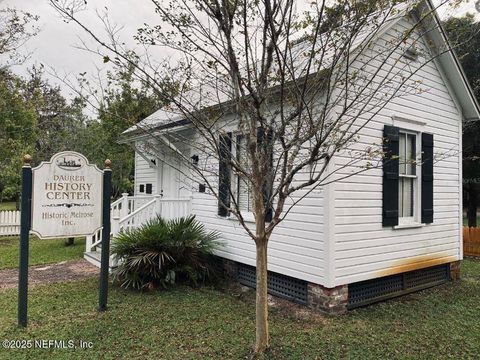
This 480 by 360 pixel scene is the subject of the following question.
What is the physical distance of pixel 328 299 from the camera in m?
5.27

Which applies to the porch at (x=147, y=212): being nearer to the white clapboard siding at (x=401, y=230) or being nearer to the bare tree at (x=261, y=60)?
the white clapboard siding at (x=401, y=230)

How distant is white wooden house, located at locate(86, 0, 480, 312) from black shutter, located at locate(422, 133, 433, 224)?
0.06 ft

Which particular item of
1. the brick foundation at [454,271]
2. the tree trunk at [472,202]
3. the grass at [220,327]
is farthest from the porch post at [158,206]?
the tree trunk at [472,202]

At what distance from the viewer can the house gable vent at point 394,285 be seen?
579 cm

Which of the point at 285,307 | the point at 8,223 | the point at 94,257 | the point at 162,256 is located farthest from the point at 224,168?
the point at 8,223

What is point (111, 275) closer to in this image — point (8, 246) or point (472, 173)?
point (8, 246)

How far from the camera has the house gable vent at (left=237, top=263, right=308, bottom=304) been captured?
580 centimetres

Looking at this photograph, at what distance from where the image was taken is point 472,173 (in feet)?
51.3

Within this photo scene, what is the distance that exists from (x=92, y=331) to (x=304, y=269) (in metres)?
3.01

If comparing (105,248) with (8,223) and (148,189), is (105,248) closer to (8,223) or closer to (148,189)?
(148,189)

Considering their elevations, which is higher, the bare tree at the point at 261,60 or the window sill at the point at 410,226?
the bare tree at the point at 261,60

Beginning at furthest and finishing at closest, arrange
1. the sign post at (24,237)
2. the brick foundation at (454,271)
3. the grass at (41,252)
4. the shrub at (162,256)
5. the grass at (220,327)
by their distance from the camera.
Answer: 1. the grass at (41,252)
2. the brick foundation at (454,271)
3. the shrub at (162,256)
4. the sign post at (24,237)
5. the grass at (220,327)

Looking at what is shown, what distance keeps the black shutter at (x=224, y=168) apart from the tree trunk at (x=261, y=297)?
58 centimetres

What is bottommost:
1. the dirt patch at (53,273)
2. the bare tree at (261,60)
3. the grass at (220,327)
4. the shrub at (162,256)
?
the dirt patch at (53,273)
